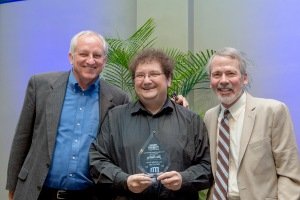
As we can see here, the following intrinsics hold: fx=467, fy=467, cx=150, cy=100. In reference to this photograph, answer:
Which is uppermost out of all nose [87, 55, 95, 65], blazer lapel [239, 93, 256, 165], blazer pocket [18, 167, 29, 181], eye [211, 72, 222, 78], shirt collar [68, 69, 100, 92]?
nose [87, 55, 95, 65]

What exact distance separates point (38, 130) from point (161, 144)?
2.68 ft

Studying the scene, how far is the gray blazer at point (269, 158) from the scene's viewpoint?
2.54 meters

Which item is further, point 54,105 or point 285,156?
point 54,105

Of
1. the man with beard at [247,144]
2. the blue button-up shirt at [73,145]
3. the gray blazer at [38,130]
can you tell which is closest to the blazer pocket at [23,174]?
the gray blazer at [38,130]

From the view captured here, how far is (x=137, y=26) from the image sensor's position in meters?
4.99

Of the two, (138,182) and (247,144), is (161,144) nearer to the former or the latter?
(138,182)

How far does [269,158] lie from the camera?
2566mm

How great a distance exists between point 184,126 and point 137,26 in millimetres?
2536

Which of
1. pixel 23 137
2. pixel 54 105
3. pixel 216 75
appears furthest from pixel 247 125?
pixel 23 137

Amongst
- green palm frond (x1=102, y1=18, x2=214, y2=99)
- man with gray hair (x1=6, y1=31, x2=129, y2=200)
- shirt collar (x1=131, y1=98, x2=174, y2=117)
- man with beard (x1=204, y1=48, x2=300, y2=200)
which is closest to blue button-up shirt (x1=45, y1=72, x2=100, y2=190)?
man with gray hair (x1=6, y1=31, x2=129, y2=200)

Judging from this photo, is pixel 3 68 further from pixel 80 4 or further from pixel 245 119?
pixel 245 119

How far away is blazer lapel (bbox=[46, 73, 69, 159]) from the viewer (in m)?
2.77

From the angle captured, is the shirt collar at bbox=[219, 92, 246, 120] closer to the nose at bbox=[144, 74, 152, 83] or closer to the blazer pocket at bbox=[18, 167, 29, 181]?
the nose at bbox=[144, 74, 152, 83]

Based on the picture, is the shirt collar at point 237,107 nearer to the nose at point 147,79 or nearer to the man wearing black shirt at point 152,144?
the man wearing black shirt at point 152,144
